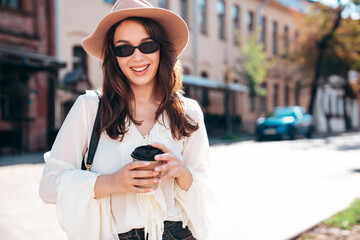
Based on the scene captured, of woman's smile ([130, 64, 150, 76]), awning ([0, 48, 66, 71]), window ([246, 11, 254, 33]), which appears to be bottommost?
woman's smile ([130, 64, 150, 76])

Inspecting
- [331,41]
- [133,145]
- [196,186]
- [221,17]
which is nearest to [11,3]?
[133,145]

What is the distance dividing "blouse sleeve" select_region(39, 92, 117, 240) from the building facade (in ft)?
38.7

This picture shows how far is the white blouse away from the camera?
1780mm

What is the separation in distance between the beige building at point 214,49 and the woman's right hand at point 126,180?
13430 millimetres

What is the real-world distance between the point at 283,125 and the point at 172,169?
17876 mm

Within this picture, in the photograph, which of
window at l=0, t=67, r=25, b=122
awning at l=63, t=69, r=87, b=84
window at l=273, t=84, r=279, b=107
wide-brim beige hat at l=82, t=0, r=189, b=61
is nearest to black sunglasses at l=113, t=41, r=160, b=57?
wide-brim beige hat at l=82, t=0, r=189, b=61

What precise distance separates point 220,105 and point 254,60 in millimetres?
4188

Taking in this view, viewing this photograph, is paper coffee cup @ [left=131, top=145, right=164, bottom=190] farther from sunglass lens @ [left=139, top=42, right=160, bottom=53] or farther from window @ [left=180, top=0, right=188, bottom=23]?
window @ [left=180, top=0, right=188, bottom=23]

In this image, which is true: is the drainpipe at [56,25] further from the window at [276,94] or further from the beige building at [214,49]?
the window at [276,94]

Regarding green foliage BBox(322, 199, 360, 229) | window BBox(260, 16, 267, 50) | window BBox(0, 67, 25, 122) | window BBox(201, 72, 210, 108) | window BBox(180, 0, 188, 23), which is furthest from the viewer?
window BBox(260, 16, 267, 50)

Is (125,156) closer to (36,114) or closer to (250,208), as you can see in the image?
(250,208)

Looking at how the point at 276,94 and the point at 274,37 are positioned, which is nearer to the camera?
the point at 274,37

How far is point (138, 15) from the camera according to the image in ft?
6.54

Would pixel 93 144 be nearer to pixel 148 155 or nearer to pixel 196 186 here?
pixel 148 155
